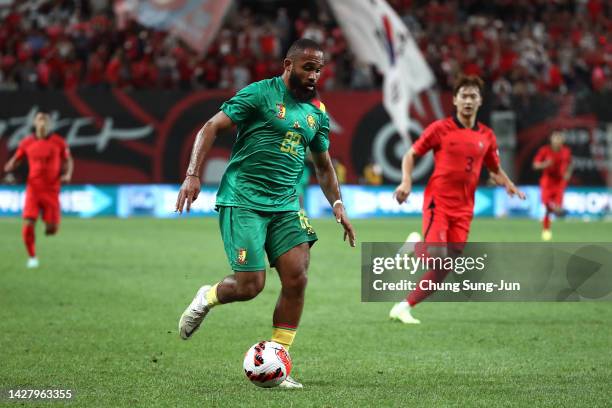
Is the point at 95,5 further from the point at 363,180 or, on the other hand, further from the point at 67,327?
the point at 67,327

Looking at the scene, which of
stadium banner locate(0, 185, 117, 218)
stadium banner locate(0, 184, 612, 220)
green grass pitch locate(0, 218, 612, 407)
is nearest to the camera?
green grass pitch locate(0, 218, 612, 407)

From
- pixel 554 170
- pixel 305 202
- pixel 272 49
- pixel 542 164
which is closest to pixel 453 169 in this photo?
pixel 542 164

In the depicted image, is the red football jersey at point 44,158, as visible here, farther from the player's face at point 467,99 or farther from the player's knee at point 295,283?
the player's knee at point 295,283

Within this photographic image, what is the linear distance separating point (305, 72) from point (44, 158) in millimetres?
11273

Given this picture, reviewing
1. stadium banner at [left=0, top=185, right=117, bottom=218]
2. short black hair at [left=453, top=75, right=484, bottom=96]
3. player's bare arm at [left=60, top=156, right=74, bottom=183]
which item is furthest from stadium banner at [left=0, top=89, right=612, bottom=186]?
short black hair at [left=453, top=75, right=484, bottom=96]

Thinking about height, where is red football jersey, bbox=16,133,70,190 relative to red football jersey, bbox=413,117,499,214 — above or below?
above

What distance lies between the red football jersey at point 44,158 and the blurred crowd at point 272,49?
13514mm

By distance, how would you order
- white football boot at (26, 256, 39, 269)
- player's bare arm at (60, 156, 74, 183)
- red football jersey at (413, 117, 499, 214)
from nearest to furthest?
red football jersey at (413, 117, 499, 214) < white football boot at (26, 256, 39, 269) < player's bare arm at (60, 156, 74, 183)

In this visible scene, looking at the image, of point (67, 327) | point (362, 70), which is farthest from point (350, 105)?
point (67, 327)

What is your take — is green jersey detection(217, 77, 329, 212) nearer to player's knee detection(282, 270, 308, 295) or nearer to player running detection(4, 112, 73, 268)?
player's knee detection(282, 270, 308, 295)

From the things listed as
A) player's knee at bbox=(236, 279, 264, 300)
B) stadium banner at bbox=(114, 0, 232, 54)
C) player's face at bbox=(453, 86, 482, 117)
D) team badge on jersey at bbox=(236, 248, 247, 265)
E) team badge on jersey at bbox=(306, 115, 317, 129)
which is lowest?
player's knee at bbox=(236, 279, 264, 300)

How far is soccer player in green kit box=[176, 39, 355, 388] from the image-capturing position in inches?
283

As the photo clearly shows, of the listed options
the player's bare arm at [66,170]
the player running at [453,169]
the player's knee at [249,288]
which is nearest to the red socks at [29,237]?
the player's bare arm at [66,170]

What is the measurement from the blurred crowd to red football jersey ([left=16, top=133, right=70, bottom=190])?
1351 cm
